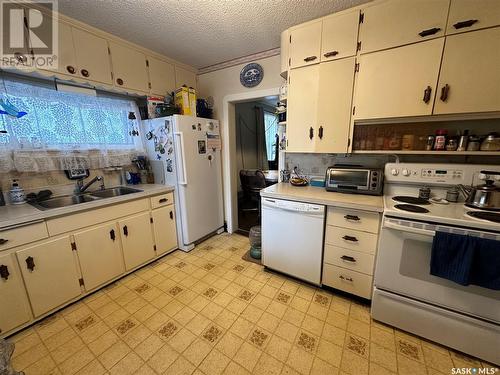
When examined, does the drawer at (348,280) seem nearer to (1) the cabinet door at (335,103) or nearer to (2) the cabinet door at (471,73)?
(1) the cabinet door at (335,103)

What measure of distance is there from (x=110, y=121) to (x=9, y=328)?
198 centimetres

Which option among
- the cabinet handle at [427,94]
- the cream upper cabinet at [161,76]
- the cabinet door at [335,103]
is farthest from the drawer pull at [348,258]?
the cream upper cabinet at [161,76]

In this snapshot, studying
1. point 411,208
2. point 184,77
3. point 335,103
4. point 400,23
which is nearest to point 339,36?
point 400,23

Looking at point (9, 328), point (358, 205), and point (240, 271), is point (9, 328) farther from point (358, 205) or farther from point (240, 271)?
point (358, 205)

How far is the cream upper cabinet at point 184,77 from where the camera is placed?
9.15ft

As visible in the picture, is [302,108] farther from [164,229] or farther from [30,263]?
[30,263]

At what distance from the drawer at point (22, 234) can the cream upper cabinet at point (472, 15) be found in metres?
3.29

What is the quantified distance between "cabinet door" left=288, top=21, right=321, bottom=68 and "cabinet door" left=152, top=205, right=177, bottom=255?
2150 millimetres

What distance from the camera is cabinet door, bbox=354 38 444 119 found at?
4.91ft

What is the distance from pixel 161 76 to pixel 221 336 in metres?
2.92

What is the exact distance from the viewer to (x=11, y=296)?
1.43 metres

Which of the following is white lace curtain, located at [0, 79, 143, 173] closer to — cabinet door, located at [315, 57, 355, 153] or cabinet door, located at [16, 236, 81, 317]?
cabinet door, located at [16, 236, 81, 317]

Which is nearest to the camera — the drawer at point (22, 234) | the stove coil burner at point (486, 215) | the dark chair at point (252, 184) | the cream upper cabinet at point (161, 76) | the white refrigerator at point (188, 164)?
the stove coil burner at point (486, 215)

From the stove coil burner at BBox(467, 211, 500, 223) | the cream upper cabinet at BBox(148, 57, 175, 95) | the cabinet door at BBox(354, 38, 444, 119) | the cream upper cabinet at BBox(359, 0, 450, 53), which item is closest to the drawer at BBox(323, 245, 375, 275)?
the stove coil burner at BBox(467, 211, 500, 223)
